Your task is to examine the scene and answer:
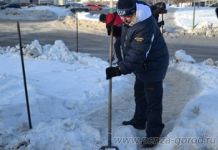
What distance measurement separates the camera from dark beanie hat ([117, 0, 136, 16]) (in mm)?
5730

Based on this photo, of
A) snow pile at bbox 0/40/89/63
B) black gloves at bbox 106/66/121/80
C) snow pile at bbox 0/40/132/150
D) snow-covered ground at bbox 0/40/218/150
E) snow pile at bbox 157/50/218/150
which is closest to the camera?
black gloves at bbox 106/66/121/80

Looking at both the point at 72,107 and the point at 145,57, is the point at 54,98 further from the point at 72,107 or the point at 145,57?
the point at 145,57

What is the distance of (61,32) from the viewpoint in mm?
27312

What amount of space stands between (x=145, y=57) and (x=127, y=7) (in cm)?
64

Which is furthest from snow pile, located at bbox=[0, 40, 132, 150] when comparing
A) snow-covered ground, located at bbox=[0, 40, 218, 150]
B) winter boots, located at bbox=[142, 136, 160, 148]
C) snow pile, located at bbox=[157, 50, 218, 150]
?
snow pile, located at bbox=[157, 50, 218, 150]

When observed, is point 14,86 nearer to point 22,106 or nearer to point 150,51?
point 22,106

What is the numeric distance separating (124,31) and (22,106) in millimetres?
2703

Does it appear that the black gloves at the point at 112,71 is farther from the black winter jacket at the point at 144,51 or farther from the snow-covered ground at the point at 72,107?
the snow-covered ground at the point at 72,107

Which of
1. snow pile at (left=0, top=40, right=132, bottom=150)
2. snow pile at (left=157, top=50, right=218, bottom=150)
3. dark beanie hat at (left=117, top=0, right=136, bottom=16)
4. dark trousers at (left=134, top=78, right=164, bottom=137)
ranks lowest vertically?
snow pile at (left=0, top=40, right=132, bottom=150)

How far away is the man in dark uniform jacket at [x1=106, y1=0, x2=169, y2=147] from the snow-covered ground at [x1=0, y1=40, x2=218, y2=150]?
0.32m

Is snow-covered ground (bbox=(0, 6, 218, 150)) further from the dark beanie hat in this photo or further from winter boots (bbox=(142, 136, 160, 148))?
the dark beanie hat

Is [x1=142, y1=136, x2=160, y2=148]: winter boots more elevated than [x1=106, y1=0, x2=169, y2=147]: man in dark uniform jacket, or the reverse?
[x1=106, y1=0, x2=169, y2=147]: man in dark uniform jacket

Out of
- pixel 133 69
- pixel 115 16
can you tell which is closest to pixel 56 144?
pixel 133 69

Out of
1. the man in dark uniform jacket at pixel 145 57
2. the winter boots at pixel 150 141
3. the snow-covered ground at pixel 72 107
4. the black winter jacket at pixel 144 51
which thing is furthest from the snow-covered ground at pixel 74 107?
the black winter jacket at pixel 144 51
